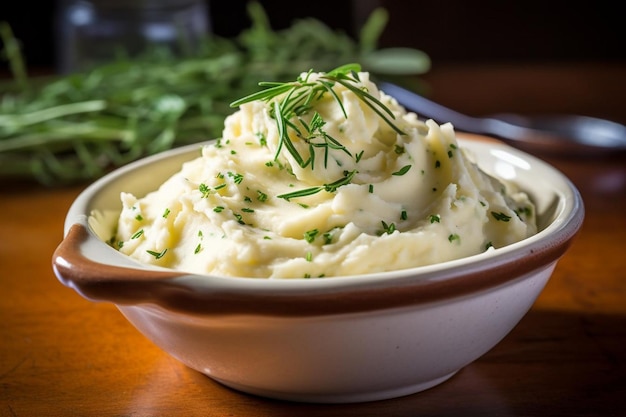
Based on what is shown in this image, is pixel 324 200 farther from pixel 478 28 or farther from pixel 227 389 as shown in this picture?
pixel 478 28

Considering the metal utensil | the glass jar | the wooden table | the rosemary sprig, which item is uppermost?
the rosemary sprig

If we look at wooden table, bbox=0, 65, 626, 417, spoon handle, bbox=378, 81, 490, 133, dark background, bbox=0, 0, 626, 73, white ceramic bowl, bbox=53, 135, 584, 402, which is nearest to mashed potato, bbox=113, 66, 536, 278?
white ceramic bowl, bbox=53, 135, 584, 402

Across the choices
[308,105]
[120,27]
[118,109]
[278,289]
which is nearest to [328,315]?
[278,289]

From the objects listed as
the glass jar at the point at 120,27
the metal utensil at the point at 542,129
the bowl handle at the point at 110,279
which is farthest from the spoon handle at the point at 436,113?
the bowl handle at the point at 110,279

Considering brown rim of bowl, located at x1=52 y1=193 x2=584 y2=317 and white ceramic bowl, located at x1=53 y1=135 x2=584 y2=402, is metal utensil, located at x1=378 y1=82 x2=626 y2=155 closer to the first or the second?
white ceramic bowl, located at x1=53 y1=135 x2=584 y2=402

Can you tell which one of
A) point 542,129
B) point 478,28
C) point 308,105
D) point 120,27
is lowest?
point 478,28

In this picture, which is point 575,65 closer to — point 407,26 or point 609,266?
point 407,26

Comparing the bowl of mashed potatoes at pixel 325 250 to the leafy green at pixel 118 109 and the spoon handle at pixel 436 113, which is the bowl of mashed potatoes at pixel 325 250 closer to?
the leafy green at pixel 118 109
